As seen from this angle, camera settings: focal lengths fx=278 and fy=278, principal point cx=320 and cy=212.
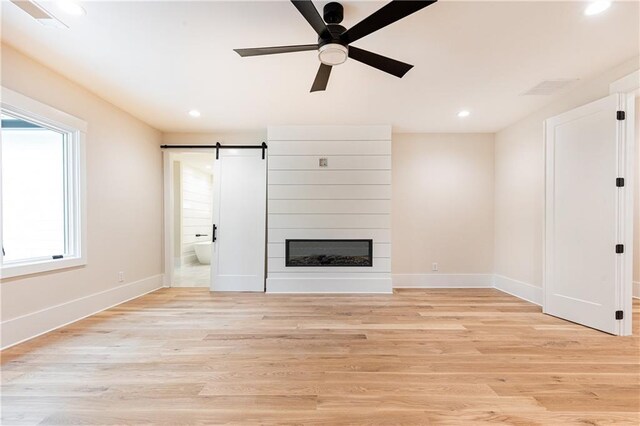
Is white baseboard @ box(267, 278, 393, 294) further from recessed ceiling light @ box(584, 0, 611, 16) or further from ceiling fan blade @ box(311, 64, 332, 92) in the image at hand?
recessed ceiling light @ box(584, 0, 611, 16)

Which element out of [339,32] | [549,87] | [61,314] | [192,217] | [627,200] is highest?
[549,87]

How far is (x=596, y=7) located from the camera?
1904 millimetres

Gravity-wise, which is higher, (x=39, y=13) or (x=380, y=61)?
(x=39, y=13)

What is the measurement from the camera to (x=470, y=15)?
1.97 metres

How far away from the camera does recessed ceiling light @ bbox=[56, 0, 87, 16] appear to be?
1.87 metres

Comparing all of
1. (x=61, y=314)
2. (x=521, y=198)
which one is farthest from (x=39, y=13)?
(x=521, y=198)

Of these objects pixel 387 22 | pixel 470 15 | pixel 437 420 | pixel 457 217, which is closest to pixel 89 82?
pixel 387 22

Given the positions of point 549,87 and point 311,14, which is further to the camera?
point 549,87

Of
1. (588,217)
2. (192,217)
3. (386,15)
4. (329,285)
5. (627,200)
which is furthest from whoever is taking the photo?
(192,217)

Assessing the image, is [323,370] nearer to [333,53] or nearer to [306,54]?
[333,53]

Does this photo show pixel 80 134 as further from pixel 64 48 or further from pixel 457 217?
pixel 457 217

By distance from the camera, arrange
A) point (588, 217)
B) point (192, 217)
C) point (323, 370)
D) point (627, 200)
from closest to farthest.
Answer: point (323, 370) < point (627, 200) < point (588, 217) < point (192, 217)

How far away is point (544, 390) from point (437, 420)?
2.82 feet

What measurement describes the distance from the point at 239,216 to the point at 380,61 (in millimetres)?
3285
